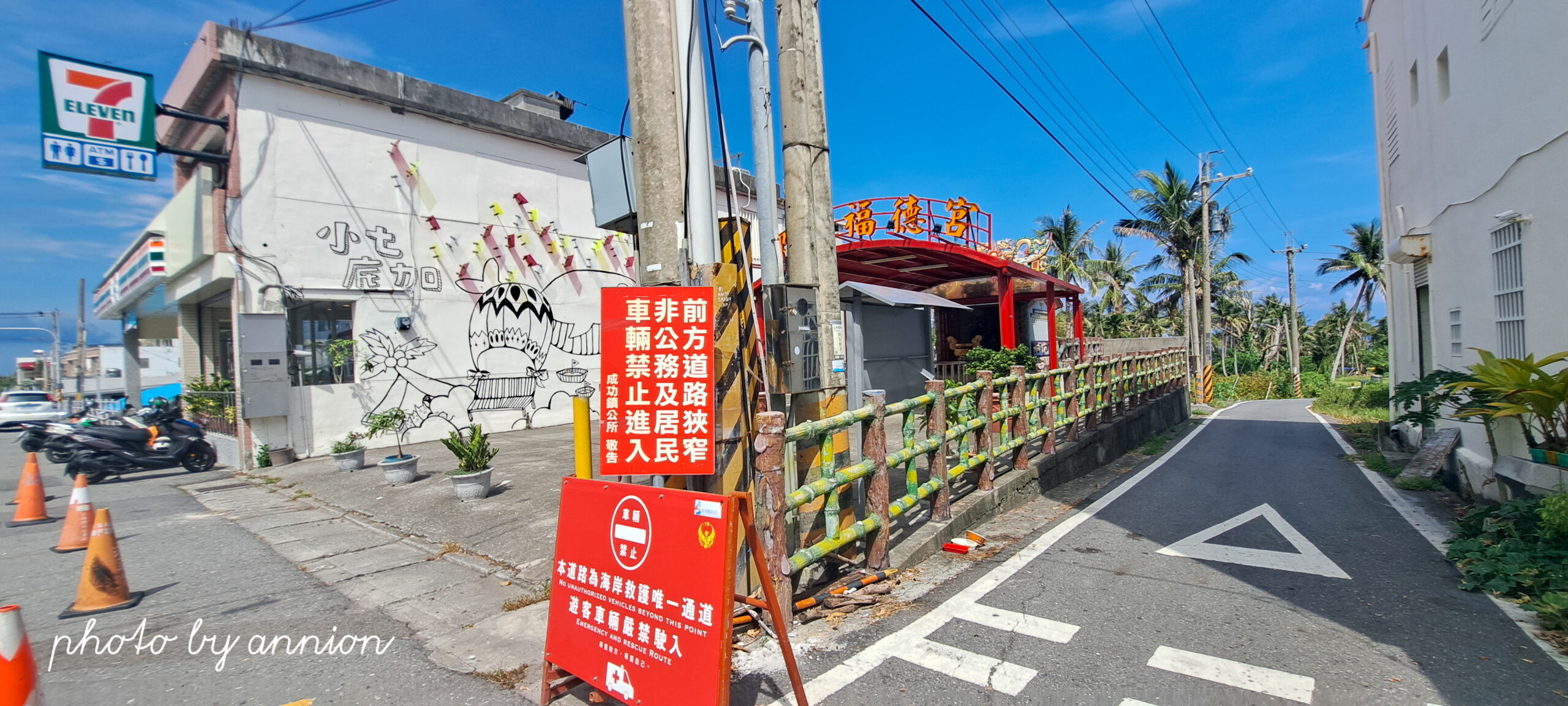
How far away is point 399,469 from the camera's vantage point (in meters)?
9.20

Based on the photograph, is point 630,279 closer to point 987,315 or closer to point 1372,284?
point 987,315

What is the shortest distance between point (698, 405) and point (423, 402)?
11.4 m

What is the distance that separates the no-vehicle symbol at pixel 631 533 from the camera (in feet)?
10.9

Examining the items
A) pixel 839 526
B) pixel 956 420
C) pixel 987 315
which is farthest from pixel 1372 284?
pixel 839 526

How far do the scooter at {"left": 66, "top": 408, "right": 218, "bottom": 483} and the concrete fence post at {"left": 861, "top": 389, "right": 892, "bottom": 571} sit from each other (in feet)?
40.0

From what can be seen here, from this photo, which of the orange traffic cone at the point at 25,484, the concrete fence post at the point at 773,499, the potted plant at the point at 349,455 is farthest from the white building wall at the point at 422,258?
the concrete fence post at the point at 773,499

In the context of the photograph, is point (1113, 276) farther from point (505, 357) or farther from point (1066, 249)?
point (505, 357)

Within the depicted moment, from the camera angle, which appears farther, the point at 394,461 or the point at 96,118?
the point at 96,118

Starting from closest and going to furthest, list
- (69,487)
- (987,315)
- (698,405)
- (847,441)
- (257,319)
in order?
(698,405)
(847,441)
(69,487)
(257,319)
(987,315)

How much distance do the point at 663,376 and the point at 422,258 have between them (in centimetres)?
1151

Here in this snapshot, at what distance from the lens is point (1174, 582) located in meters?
4.82

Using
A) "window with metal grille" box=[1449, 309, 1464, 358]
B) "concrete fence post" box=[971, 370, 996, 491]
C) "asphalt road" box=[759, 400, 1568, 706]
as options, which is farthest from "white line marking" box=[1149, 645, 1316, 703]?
"window with metal grille" box=[1449, 309, 1464, 358]

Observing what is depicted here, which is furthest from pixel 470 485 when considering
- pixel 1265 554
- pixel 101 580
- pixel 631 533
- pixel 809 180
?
pixel 1265 554

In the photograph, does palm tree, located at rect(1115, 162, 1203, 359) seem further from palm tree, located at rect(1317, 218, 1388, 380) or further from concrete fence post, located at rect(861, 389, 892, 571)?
concrete fence post, located at rect(861, 389, 892, 571)
